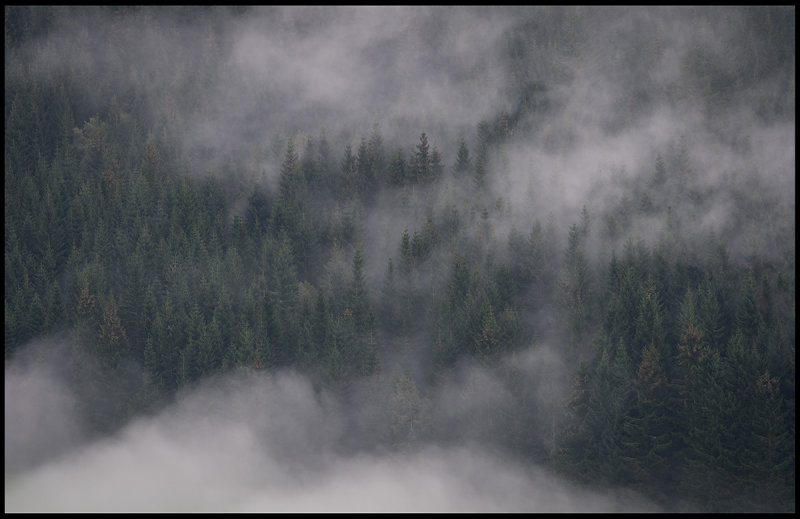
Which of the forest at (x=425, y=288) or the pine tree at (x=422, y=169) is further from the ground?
the pine tree at (x=422, y=169)

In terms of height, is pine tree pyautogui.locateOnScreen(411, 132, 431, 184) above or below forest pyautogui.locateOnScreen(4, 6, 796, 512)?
above

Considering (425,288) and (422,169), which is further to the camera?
(422,169)

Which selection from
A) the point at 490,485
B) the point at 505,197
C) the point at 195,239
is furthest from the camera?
the point at 505,197

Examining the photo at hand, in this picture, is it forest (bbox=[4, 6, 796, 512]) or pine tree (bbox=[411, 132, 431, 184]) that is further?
pine tree (bbox=[411, 132, 431, 184])

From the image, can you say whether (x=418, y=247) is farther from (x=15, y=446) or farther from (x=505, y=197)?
(x=15, y=446)

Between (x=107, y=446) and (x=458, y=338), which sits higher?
(x=458, y=338)

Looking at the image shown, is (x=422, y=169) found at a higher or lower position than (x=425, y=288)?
higher

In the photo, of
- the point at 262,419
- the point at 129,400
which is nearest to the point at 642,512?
the point at 262,419

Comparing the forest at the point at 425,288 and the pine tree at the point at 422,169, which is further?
the pine tree at the point at 422,169
